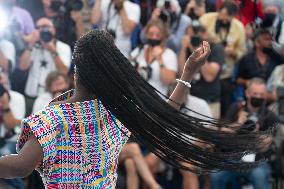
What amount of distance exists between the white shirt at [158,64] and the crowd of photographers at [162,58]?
11 mm

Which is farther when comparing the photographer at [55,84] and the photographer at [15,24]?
the photographer at [15,24]

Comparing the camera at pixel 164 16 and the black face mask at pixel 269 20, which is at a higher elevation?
the black face mask at pixel 269 20

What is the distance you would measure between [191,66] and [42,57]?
15.7 feet

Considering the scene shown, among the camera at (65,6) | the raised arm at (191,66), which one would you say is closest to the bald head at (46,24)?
the camera at (65,6)

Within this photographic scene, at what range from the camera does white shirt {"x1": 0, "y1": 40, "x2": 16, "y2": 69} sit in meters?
8.18

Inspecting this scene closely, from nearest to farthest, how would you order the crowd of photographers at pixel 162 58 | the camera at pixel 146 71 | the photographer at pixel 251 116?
the photographer at pixel 251 116 → the crowd of photographers at pixel 162 58 → the camera at pixel 146 71

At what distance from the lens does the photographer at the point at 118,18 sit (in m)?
8.58

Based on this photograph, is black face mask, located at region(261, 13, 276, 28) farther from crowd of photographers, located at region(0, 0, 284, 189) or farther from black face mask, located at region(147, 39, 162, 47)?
black face mask, located at region(147, 39, 162, 47)

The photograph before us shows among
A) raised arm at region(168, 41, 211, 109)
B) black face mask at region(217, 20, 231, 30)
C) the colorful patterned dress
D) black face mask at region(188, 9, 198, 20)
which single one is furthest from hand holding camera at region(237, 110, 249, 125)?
the colorful patterned dress

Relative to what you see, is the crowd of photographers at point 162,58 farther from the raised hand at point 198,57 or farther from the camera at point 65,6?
the raised hand at point 198,57

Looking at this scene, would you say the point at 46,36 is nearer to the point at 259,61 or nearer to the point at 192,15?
the point at 192,15

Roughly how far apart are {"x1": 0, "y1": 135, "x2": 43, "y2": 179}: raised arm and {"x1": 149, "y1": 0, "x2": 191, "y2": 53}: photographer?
5.21m

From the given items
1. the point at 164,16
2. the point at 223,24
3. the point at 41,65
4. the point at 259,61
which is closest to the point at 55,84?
the point at 41,65

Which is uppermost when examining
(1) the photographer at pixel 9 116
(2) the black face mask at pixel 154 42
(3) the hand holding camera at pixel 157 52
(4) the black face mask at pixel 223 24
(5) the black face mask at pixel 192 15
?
(5) the black face mask at pixel 192 15
